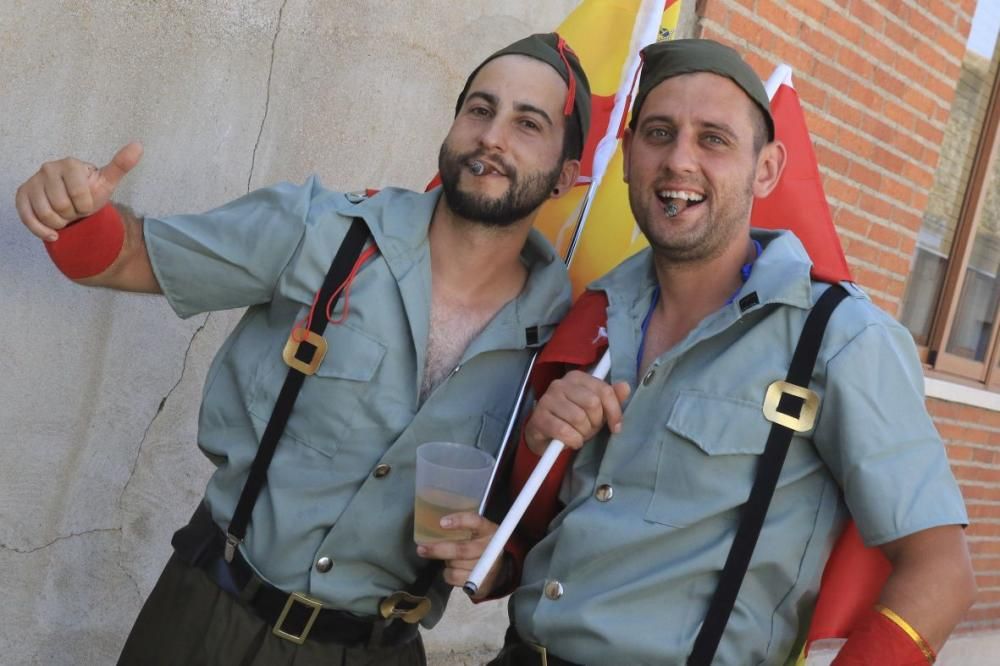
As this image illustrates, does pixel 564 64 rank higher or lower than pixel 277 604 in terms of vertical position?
higher

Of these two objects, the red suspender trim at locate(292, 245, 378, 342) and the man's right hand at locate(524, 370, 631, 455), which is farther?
the red suspender trim at locate(292, 245, 378, 342)

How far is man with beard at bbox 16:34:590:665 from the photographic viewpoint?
2.23 meters

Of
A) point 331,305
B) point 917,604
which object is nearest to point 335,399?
point 331,305

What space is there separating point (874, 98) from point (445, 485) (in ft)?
12.7

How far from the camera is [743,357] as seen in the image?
6.48 ft

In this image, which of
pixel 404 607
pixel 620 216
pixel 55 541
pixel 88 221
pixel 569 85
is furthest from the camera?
pixel 55 541

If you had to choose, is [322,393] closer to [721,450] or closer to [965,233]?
[721,450]

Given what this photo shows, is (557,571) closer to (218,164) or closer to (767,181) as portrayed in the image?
(767,181)

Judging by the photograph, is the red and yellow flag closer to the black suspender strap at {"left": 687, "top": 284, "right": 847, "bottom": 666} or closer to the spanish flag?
the spanish flag

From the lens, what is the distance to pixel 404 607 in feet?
7.73

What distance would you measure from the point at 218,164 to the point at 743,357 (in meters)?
1.87

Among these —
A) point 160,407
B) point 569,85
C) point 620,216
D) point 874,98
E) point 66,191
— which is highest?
point 874,98

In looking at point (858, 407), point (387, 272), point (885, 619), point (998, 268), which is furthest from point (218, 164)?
point (998, 268)

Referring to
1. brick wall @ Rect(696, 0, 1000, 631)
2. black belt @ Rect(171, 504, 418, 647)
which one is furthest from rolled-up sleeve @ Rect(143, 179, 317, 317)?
brick wall @ Rect(696, 0, 1000, 631)
